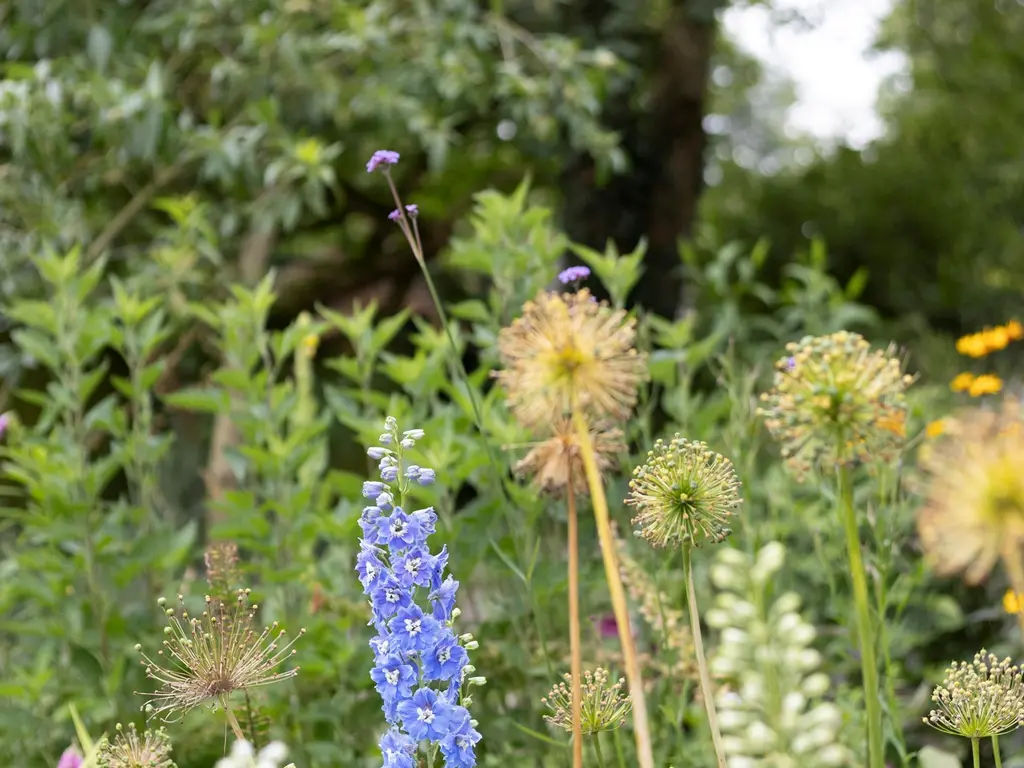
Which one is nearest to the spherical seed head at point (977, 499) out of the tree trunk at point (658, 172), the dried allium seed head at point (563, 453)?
the dried allium seed head at point (563, 453)

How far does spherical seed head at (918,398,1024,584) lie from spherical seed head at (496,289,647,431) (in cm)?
35

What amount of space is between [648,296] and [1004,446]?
15.1 ft

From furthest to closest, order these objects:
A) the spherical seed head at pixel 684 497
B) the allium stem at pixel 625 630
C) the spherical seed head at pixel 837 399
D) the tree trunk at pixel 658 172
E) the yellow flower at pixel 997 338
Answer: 1. the tree trunk at pixel 658 172
2. the yellow flower at pixel 997 338
3. the spherical seed head at pixel 684 497
4. the spherical seed head at pixel 837 399
5. the allium stem at pixel 625 630

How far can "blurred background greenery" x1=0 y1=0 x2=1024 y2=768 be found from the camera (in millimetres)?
2426

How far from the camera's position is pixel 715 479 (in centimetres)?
128

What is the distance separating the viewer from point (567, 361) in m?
1.13

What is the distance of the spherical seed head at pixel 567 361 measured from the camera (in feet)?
3.71

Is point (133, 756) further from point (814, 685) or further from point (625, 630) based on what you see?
point (814, 685)

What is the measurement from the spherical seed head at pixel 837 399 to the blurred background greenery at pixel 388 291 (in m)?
0.82

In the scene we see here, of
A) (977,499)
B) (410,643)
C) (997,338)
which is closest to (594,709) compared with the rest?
(410,643)

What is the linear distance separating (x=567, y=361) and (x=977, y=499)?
445 millimetres

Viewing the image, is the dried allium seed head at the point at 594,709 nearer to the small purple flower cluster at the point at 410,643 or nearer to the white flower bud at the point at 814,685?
the small purple flower cluster at the point at 410,643

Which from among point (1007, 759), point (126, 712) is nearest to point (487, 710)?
point (126, 712)

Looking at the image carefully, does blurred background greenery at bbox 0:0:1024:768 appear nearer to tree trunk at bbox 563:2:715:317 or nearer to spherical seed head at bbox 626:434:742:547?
tree trunk at bbox 563:2:715:317
